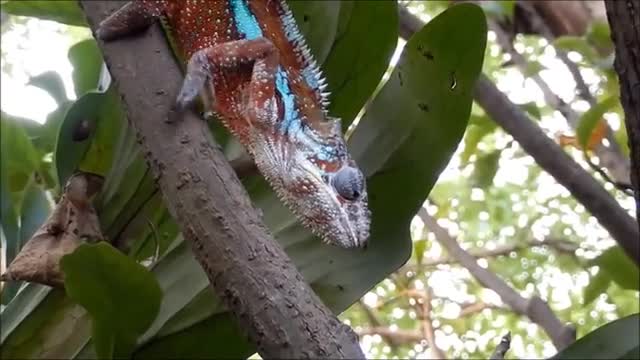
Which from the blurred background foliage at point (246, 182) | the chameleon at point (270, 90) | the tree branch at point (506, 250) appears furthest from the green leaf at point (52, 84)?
the tree branch at point (506, 250)

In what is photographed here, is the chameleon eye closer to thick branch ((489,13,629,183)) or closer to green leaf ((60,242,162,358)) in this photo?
green leaf ((60,242,162,358))

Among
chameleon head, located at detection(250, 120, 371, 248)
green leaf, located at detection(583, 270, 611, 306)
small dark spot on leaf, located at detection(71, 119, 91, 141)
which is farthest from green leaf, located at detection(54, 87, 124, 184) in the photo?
green leaf, located at detection(583, 270, 611, 306)

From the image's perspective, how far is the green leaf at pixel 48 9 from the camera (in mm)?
943

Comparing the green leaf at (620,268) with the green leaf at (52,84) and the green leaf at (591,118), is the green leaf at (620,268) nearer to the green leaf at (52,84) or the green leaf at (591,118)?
the green leaf at (591,118)

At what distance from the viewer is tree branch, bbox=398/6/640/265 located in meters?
0.80

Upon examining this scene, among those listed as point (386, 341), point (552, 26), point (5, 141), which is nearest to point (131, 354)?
point (5, 141)

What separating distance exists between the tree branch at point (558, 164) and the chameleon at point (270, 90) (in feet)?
0.53

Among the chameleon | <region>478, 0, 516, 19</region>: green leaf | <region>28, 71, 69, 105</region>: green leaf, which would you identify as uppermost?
the chameleon

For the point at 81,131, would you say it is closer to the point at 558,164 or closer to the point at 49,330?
the point at 49,330

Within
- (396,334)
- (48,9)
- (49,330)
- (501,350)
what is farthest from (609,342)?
(396,334)

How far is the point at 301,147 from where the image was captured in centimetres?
74

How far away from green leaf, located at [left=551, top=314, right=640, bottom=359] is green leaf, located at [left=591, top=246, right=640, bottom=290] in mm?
211

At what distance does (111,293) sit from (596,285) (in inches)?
20.7

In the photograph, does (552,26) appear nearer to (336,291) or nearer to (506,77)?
(506,77)
